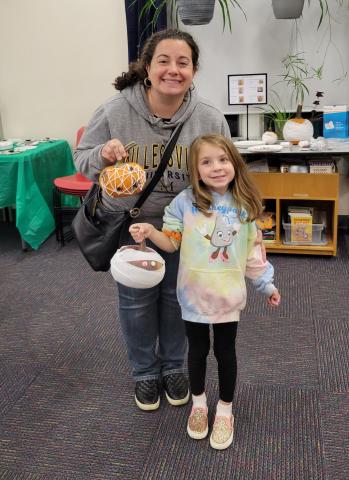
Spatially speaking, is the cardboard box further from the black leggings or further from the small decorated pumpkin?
the small decorated pumpkin

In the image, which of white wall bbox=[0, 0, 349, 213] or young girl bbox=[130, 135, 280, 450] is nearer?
young girl bbox=[130, 135, 280, 450]

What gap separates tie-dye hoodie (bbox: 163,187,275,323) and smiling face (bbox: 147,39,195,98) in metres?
0.31

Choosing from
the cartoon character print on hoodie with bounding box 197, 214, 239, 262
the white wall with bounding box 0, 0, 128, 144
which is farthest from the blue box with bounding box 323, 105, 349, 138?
the cartoon character print on hoodie with bounding box 197, 214, 239, 262

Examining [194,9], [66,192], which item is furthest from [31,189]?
[194,9]

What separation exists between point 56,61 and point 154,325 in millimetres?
2900

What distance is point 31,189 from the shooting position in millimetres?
3531

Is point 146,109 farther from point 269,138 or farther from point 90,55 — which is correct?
point 90,55

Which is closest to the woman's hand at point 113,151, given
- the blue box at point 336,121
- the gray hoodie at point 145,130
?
the gray hoodie at point 145,130

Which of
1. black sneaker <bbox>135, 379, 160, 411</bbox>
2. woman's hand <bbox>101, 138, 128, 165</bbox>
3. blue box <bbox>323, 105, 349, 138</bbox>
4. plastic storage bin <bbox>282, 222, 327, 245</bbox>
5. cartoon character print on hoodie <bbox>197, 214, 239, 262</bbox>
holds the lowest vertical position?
black sneaker <bbox>135, 379, 160, 411</bbox>

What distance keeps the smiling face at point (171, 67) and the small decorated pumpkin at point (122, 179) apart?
0.26 metres

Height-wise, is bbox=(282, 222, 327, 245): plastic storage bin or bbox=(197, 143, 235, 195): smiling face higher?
bbox=(197, 143, 235, 195): smiling face

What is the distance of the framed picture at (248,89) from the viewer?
345cm

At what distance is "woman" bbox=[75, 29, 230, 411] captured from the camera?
58.7 inches

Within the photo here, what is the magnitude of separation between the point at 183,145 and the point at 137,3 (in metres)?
2.41
